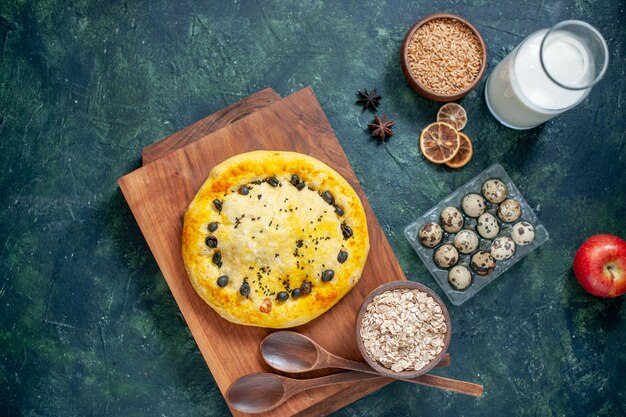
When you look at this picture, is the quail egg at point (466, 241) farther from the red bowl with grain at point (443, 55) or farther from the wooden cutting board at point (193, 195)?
the red bowl with grain at point (443, 55)

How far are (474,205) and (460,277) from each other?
0.49 m

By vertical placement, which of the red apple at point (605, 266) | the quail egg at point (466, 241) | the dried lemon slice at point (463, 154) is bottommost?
the red apple at point (605, 266)

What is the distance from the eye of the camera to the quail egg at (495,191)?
394cm

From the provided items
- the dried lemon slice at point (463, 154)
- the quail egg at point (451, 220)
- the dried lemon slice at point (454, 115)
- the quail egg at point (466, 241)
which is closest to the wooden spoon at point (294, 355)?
the quail egg at point (466, 241)

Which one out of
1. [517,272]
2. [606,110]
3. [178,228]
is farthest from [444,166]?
[178,228]

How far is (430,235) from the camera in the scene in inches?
153

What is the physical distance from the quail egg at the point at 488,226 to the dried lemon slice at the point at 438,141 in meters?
0.47

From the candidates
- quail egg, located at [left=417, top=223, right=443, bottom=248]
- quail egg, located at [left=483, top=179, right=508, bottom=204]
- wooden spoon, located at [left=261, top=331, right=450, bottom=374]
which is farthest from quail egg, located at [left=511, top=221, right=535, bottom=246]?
wooden spoon, located at [left=261, top=331, right=450, bottom=374]

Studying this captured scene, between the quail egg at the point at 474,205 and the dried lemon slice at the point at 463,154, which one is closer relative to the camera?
the quail egg at the point at 474,205

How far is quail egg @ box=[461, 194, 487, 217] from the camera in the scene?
393cm

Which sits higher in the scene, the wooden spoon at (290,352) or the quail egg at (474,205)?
the quail egg at (474,205)

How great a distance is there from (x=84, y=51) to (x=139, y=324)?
192 centimetres

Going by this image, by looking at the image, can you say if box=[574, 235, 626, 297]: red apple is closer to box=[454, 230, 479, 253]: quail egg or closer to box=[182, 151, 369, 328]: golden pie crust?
box=[454, 230, 479, 253]: quail egg

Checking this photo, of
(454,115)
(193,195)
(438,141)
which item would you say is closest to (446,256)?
(438,141)
